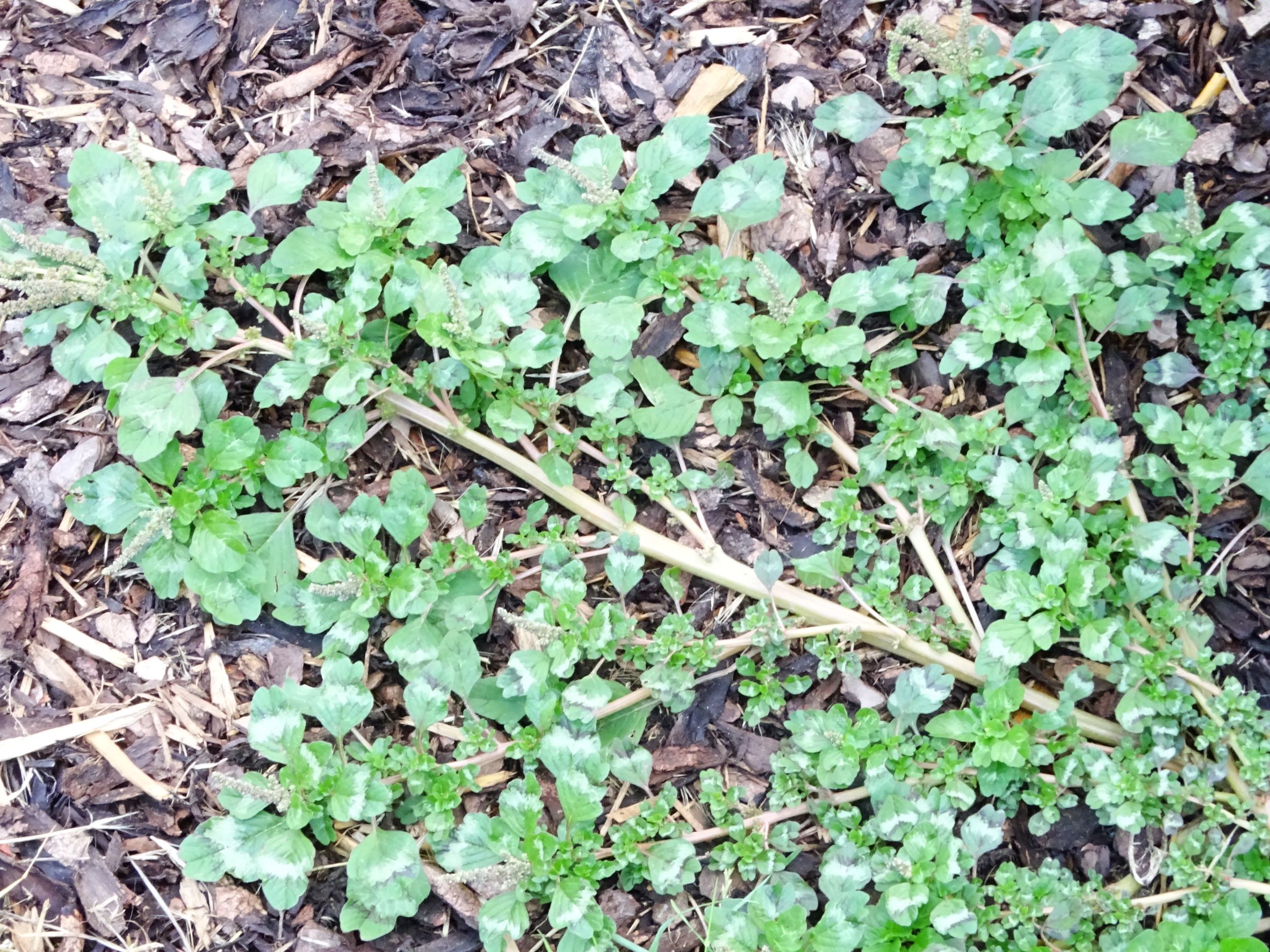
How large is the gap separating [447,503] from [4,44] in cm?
186

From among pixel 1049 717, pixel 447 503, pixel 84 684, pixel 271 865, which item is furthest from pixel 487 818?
pixel 1049 717

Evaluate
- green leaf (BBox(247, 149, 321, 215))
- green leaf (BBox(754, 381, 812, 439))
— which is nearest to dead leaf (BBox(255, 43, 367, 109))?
green leaf (BBox(247, 149, 321, 215))

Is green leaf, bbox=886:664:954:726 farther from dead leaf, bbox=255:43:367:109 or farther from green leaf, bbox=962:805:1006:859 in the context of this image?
dead leaf, bbox=255:43:367:109

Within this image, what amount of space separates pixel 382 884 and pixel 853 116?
2.33 metres

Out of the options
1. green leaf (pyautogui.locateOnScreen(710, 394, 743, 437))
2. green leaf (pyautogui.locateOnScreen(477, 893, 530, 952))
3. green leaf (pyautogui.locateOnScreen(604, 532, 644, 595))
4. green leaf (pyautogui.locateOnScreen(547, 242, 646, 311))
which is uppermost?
green leaf (pyautogui.locateOnScreen(547, 242, 646, 311))

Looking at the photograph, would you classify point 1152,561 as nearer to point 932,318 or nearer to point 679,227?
point 932,318

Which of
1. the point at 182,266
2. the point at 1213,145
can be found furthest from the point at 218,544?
the point at 1213,145

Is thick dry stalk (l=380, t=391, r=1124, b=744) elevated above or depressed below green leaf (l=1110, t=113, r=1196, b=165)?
below

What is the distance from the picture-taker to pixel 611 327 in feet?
9.47

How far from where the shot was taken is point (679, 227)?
2.98m

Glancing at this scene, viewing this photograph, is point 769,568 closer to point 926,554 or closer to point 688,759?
point 926,554

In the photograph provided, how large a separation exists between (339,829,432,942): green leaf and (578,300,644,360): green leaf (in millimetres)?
1337

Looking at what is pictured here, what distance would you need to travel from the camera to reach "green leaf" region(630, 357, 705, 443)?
2938mm

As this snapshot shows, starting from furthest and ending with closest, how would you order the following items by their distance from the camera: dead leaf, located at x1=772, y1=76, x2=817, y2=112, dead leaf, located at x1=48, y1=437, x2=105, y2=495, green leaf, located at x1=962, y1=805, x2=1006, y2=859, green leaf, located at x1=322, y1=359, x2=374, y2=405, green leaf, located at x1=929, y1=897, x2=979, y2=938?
dead leaf, located at x1=772, y1=76, x2=817, y2=112
dead leaf, located at x1=48, y1=437, x2=105, y2=495
green leaf, located at x1=322, y1=359, x2=374, y2=405
green leaf, located at x1=962, y1=805, x2=1006, y2=859
green leaf, located at x1=929, y1=897, x2=979, y2=938
